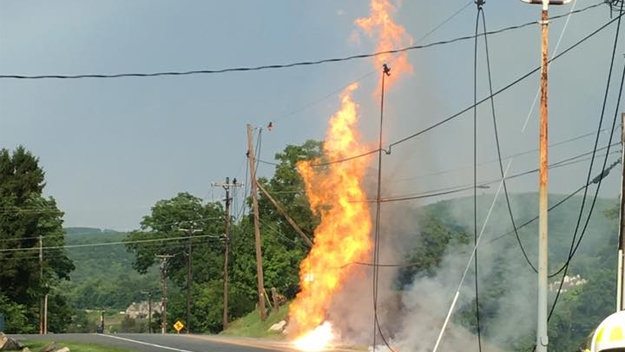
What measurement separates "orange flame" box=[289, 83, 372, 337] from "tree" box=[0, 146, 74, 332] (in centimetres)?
3825

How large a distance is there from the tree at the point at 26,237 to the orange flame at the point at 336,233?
125 ft

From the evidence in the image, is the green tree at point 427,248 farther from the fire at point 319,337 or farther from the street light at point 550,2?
the street light at point 550,2

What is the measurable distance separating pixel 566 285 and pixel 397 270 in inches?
873

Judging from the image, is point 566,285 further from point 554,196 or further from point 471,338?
point 554,196

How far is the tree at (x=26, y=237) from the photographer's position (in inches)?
3282

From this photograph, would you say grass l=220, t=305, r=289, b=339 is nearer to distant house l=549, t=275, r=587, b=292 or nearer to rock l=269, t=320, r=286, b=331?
rock l=269, t=320, r=286, b=331

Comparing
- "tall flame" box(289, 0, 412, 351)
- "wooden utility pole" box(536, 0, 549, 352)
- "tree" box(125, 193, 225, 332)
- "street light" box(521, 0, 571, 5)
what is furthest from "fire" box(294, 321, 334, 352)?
"tree" box(125, 193, 225, 332)

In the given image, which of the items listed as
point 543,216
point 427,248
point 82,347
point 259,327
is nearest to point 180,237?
point 259,327

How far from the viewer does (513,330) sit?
47375 millimetres

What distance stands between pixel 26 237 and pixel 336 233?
44642mm

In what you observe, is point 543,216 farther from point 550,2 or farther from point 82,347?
point 82,347

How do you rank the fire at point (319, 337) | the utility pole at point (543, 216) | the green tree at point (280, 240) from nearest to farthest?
the utility pole at point (543, 216), the fire at point (319, 337), the green tree at point (280, 240)

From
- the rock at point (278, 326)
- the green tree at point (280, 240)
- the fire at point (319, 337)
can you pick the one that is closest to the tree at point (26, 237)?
the green tree at point (280, 240)

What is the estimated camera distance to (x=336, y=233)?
175 feet
